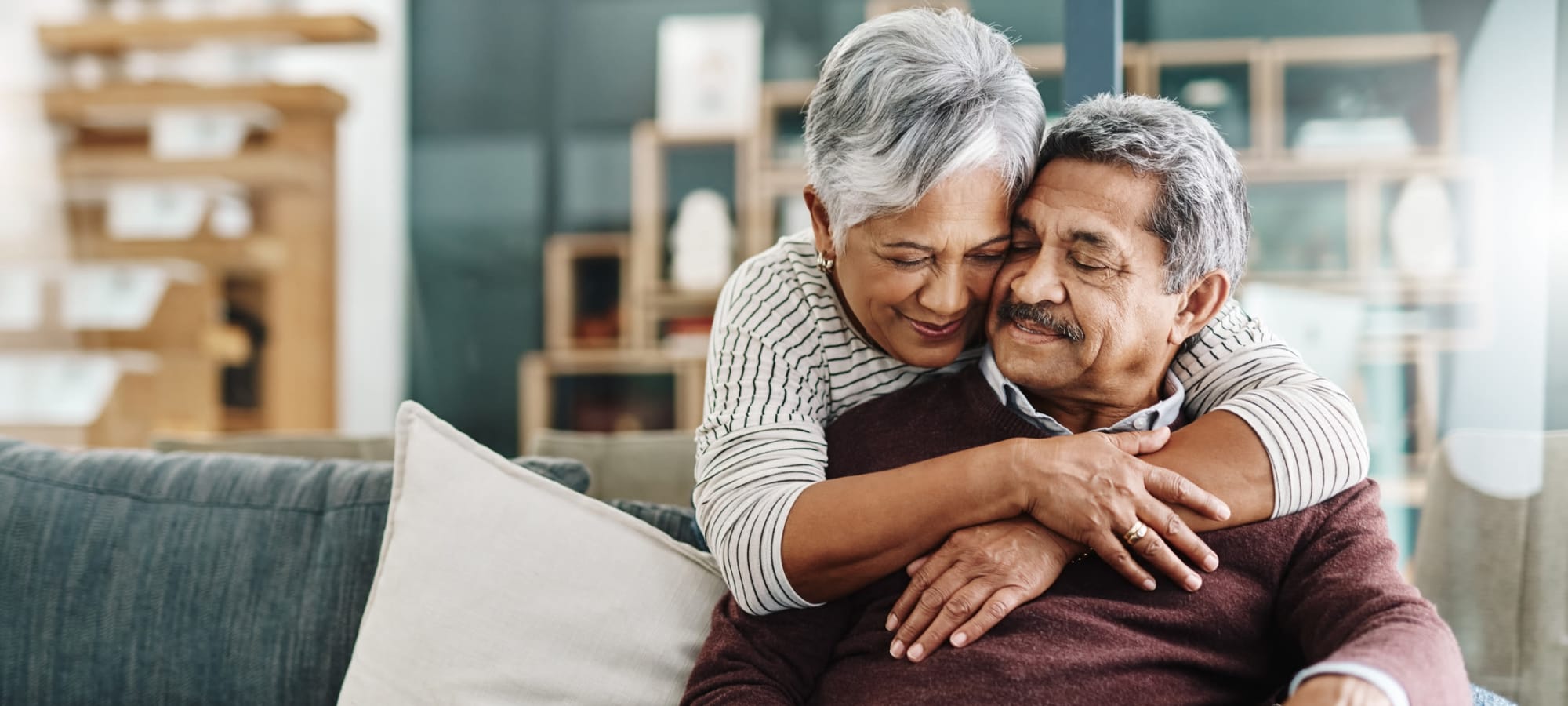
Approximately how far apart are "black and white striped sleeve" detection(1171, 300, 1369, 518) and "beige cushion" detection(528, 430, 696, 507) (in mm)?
914

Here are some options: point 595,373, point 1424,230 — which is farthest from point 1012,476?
point 595,373

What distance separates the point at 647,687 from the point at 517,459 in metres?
0.40

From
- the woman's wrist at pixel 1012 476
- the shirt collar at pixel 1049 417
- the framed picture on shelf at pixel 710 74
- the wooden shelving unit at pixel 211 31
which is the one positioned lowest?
the woman's wrist at pixel 1012 476

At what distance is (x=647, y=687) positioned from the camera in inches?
51.0

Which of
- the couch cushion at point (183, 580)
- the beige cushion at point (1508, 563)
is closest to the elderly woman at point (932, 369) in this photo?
the couch cushion at point (183, 580)

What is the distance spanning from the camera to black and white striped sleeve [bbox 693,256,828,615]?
1.16 m

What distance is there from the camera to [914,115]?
3.80 feet

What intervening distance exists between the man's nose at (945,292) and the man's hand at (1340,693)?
1.60 ft

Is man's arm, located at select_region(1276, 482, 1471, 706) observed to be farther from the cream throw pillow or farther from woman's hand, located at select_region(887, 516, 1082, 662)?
the cream throw pillow

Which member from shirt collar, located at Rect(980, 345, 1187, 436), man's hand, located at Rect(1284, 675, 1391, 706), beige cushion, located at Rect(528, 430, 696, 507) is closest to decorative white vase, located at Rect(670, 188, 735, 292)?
beige cushion, located at Rect(528, 430, 696, 507)

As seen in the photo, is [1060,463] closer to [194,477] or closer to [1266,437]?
[1266,437]

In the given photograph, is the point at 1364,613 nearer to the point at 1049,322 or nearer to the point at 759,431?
the point at 1049,322

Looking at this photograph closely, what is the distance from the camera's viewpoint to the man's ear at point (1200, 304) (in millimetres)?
1257

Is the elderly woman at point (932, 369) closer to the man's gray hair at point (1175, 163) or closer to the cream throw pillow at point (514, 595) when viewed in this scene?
the man's gray hair at point (1175, 163)
